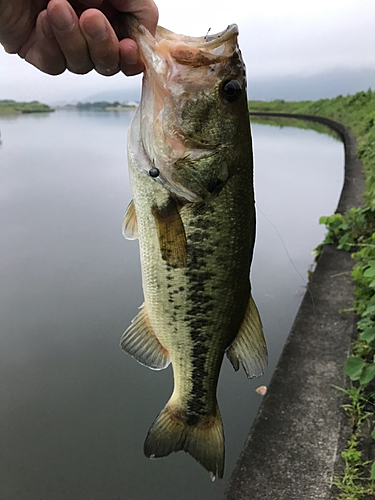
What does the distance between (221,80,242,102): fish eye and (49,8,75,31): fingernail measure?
519 mm

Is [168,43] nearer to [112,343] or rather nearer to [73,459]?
[73,459]

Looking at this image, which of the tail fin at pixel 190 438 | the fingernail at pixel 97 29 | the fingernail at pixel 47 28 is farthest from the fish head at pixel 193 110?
the tail fin at pixel 190 438

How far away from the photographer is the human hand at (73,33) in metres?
1.20

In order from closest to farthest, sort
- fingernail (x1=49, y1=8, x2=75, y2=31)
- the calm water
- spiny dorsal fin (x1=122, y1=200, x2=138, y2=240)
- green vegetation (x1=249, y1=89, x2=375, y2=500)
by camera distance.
→ fingernail (x1=49, y1=8, x2=75, y2=31)
spiny dorsal fin (x1=122, y1=200, x2=138, y2=240)
green vegetation (x1=249, y1=89, x2=375, y2=500)
the calm water

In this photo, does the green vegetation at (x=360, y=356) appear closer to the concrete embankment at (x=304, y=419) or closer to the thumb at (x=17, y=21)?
the concrete embankment at (x=304, y=419)

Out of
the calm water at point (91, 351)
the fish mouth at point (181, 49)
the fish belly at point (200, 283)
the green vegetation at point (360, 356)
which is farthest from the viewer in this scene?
the calm water at point (91, 351)

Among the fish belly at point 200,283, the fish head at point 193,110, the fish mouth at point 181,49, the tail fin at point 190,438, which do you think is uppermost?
the fish mouth at point 181,49

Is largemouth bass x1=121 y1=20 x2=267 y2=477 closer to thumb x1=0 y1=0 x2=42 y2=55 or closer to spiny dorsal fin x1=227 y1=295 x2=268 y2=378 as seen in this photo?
spiny dorsal fin x1=227 y1=295 x2=268 y2=378

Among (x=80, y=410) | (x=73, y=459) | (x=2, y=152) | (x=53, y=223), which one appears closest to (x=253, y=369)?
(x=73, y=459)

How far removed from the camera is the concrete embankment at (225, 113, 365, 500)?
2.28 meters

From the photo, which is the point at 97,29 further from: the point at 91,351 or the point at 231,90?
the point at 91,351

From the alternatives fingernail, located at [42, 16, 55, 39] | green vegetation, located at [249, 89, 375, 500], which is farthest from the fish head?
green vegetation, located at [249, 89, 375, 500]

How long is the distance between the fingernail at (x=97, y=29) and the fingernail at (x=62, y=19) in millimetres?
47

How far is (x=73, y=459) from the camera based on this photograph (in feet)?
9.78
